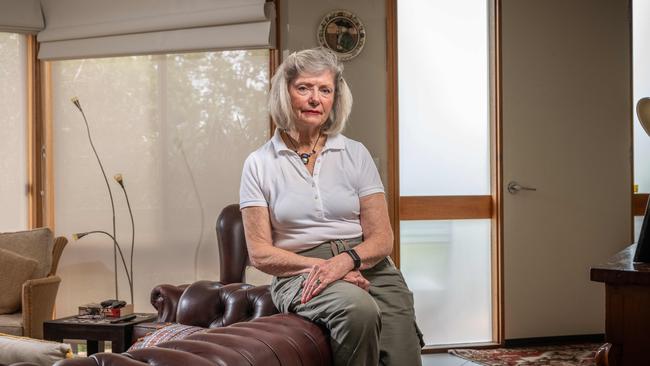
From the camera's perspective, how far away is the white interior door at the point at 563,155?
16.0ft

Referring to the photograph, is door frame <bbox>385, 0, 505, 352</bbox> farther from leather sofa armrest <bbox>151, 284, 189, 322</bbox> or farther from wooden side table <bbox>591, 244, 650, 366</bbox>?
wooden side table <bbox>591, 244, 650, 366</bbox>

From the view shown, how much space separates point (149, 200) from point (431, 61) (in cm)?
205

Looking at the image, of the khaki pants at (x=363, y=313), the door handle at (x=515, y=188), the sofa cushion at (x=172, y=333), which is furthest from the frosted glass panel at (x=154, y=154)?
the khaki pants at (x=363, y=313)

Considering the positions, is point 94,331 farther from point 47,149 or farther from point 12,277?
point 47,149

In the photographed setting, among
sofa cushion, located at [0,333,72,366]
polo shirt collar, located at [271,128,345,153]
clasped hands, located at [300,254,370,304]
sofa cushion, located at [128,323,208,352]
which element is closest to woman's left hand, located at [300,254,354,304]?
clasped hands, located at [300,254,370,304]

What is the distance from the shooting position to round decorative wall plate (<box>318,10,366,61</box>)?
479cm

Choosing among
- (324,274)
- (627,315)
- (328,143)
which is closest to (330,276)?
(324,274)

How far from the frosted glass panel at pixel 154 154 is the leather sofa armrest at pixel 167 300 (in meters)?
1.35

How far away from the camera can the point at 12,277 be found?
4.24m

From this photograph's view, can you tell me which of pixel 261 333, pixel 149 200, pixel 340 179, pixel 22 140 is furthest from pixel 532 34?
pixel 261 333

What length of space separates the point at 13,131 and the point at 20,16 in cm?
76

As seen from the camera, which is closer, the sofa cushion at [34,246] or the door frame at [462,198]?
the sofa cushion at [34,246]

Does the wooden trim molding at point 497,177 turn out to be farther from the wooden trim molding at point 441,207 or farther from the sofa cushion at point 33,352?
the sofa cushion at point 33,352

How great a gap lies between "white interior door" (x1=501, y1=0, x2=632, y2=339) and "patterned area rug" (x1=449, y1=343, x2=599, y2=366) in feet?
0.57
